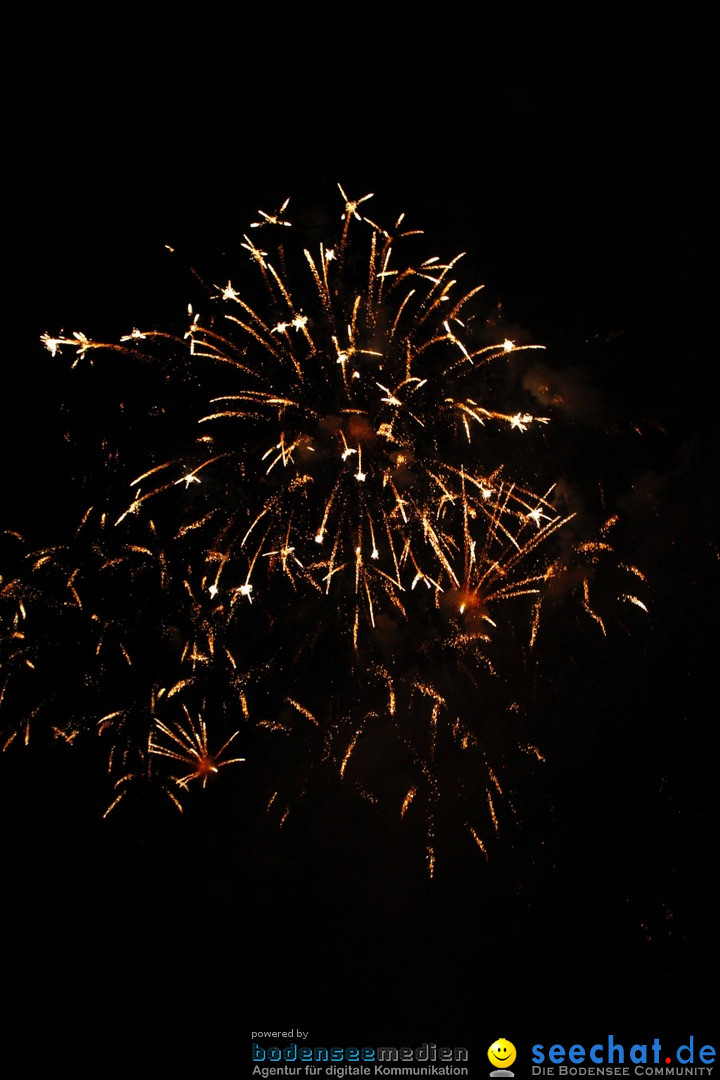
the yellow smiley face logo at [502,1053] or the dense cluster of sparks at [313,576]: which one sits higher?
the dense cluster of sparks at [313,576]

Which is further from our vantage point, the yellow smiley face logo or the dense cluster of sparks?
the yellow smiley face logo

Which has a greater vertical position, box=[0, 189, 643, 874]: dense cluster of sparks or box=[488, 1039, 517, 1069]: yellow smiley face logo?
box=[0, 189, 643, 874]: dense cluster of sparks

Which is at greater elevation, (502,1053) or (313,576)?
(313,576)

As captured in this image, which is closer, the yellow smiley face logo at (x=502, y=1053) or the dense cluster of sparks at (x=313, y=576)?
the dense cluster of sparks at (x=313, y=576)

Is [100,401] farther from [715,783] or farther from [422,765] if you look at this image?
[715,783]

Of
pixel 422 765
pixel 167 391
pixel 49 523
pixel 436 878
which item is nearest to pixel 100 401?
pixel 167 391
